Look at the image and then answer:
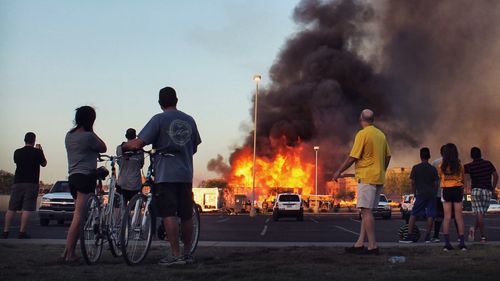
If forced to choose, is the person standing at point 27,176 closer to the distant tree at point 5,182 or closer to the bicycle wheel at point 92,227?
Result: the bicycle wheel at point 92,227

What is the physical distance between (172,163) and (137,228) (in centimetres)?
87

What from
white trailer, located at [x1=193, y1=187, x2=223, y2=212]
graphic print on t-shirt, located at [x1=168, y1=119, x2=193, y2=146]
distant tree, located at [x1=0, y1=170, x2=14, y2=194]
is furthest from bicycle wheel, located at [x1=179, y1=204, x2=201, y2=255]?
distant tree, located at [x1=0, y1=170, x2=14, y2=194]

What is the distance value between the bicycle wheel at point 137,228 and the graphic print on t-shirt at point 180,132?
77 centimetres

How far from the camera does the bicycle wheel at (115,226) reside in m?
7.30

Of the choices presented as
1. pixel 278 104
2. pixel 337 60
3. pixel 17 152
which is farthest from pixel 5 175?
pixel 17 152

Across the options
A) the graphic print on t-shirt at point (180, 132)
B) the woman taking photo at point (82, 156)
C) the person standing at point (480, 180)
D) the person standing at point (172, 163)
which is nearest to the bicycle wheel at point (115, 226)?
the woman taking photo at point (82, 156)

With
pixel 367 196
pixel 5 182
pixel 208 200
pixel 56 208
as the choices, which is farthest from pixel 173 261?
pixel 5 182

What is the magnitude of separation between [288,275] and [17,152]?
23.3 feet

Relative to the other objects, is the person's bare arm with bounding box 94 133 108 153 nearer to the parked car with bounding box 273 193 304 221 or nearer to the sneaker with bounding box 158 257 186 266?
the sneaker with bounding box 158 257 186 266

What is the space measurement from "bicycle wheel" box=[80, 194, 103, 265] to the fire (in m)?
67.0

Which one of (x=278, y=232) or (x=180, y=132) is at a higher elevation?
(x=180, y=132)

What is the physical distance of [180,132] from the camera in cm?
705

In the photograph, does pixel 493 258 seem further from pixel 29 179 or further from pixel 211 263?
pixel 29 179

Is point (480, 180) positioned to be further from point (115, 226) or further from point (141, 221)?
point (115, 226)
